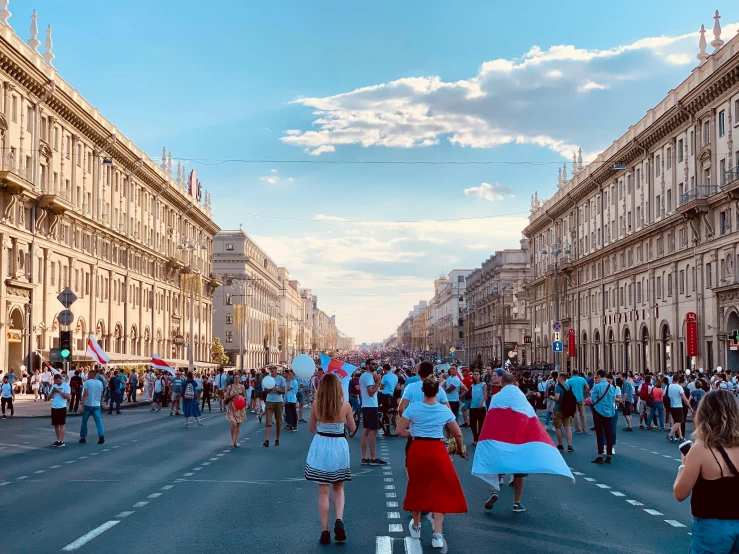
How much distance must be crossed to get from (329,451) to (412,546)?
1260mm

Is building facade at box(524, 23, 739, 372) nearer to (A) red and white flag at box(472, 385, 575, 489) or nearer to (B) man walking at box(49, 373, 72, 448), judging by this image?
(B) man walking at box(49, 373, 72, 448)

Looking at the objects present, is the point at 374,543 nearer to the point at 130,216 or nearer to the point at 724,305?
the point at 724,305

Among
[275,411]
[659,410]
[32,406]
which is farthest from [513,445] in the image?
[32,406]

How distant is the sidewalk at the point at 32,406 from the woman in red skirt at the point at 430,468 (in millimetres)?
26971

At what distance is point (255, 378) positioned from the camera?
35.5 metres

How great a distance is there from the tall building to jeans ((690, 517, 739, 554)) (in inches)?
1667

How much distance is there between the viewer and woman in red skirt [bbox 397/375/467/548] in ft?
29.5

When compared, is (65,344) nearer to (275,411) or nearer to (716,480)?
(275,411)

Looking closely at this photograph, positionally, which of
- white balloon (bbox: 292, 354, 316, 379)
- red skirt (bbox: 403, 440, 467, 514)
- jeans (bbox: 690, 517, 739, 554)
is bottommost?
red skirt (bbox: 403, 440, 467, 514)

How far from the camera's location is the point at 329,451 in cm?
930

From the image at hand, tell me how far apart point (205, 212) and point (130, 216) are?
99.2 feet

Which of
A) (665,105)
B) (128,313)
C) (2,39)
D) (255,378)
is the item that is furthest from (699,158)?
(128,313)

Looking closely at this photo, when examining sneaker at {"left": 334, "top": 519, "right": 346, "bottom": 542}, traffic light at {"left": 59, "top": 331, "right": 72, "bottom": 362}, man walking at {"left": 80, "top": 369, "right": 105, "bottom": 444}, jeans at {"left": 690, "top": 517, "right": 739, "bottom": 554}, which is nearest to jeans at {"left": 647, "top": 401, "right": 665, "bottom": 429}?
man walking at {"left": 80, "top": 369, "right": 105, "bottom": 444}

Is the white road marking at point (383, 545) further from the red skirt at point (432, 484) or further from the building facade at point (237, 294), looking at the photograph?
the building facade at point (237, 294)
